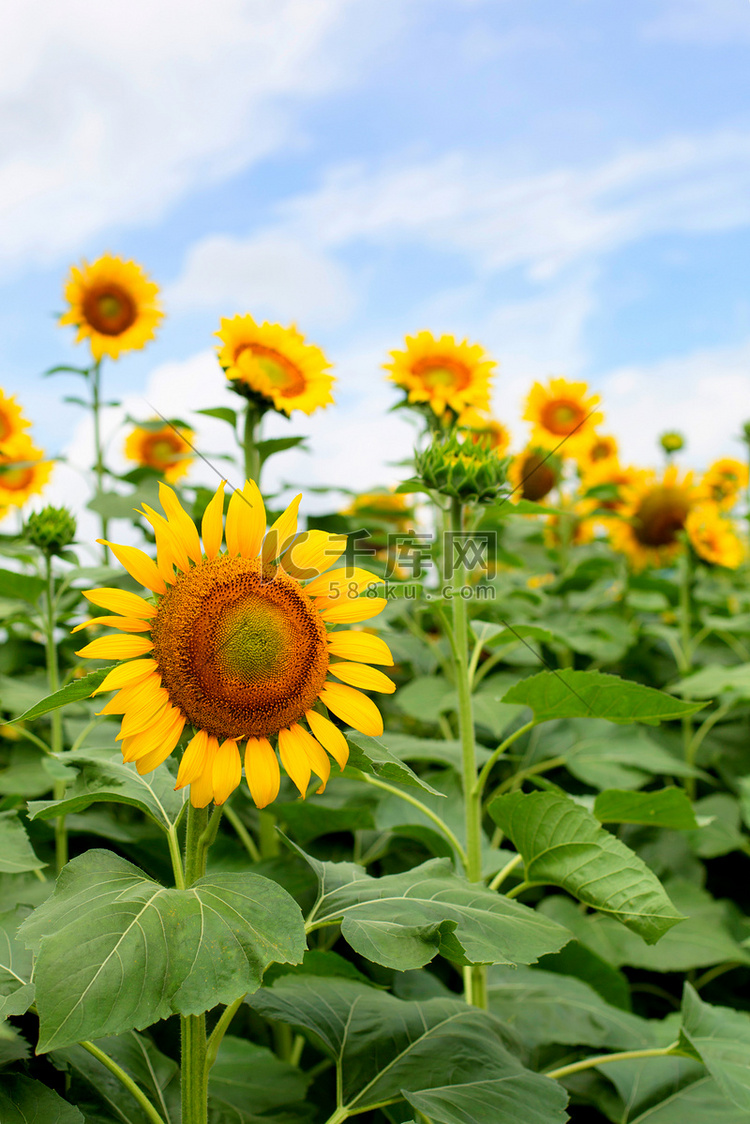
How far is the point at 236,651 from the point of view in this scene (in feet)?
3.23

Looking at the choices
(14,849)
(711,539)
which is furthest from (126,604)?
(711,539)

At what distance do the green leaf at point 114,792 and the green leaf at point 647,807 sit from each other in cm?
77

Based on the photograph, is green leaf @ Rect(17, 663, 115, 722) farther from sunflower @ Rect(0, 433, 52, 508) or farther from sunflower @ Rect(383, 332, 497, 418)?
sunflower @ Rect(0, 433, 52, 508)

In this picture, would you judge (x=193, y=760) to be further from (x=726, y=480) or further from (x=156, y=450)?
(x=726, y=480)

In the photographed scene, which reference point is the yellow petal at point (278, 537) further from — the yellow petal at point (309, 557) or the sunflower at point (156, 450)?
the sunflower at point (156, 450)

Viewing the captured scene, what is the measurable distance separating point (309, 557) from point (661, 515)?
3.18 m

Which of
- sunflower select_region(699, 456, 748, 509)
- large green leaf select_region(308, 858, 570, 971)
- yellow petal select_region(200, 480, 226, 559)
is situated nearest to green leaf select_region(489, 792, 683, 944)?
large green leaf select_region(308, 858, 570, 971)

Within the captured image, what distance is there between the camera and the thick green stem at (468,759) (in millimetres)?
1481

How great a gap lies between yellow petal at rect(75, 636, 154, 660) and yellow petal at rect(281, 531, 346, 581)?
0.67 feet

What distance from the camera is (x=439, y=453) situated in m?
1.60

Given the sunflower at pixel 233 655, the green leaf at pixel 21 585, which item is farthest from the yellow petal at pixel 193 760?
the green leaf at pixel 21 585

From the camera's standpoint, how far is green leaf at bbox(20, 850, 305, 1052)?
31.6 inches

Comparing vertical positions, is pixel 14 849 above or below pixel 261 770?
below

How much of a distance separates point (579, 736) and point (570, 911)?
52 centimetres
